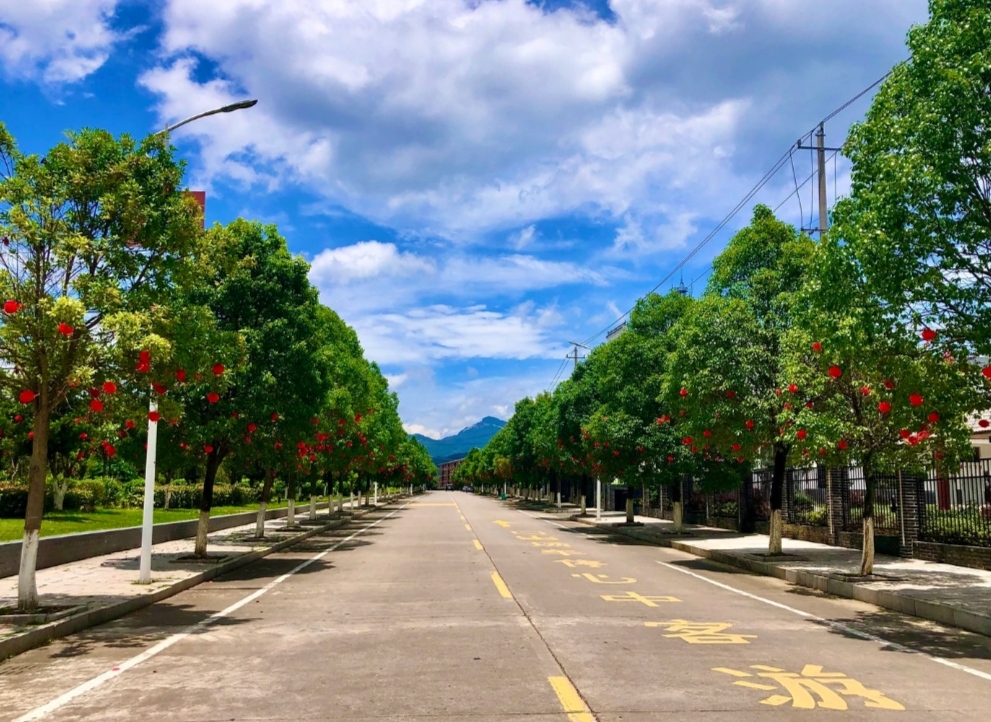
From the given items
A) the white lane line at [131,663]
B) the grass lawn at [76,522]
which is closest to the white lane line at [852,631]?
the white lane line at [131,663]

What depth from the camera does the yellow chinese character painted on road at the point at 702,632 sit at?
31.6 feet

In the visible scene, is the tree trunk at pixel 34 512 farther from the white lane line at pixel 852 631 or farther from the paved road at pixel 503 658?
the white lane line at pixel 852 631

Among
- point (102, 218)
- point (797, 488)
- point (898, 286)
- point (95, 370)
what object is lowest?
point (797, 488)

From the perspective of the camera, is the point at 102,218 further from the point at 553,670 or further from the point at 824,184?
the point at 824,184

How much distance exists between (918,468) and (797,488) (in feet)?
39.4

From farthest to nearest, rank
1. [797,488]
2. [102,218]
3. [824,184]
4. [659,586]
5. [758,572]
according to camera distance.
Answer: [797,488] < [824,184] < [758,572] < [659,586] < [102,218]

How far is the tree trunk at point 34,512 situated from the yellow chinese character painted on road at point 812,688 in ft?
27.5

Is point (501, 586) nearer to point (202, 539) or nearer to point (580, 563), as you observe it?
point (580, 563)

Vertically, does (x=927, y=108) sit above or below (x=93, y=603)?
above

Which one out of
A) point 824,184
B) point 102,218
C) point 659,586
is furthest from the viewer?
point 824,184

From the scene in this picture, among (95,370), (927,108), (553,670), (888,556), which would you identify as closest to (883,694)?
(553,670)

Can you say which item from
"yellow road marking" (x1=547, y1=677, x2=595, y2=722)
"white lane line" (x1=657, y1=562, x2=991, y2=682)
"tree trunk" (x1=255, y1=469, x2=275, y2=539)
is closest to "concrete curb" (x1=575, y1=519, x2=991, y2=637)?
"white lane line" (x1=657, y1=562, x2=991, y2=682)

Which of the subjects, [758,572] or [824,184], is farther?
[824,184]

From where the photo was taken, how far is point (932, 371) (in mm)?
11492
